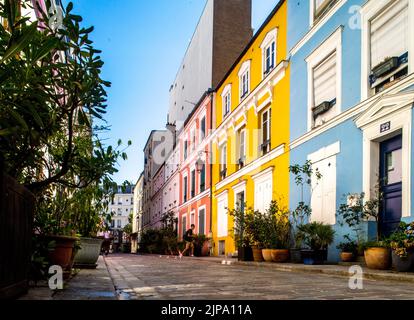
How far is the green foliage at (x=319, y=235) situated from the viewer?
38.3 feet

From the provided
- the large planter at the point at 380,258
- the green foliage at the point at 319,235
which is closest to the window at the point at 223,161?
the green foliage at the point at 319,235

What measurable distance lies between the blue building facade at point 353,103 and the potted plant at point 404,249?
3.16 ft

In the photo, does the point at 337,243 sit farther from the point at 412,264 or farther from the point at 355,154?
the point at 412,264

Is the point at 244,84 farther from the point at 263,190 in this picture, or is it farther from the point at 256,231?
the point at 256,231

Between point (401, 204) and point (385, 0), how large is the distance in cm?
435

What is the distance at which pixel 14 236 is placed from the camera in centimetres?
388

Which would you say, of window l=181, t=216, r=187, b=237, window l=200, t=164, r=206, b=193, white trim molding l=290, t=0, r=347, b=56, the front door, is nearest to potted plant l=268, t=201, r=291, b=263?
the front door

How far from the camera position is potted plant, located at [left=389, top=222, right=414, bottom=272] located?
26.4 feet

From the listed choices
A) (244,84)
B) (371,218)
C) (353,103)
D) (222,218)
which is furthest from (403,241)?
(222,218)

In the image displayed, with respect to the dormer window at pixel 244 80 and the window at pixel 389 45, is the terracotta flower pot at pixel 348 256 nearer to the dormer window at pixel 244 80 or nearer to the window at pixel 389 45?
the window at pixel 389 45

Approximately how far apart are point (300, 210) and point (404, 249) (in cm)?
524

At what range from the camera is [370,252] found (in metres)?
8.94

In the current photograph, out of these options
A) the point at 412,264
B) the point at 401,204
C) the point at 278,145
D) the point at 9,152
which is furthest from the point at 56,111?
the point at 278,145

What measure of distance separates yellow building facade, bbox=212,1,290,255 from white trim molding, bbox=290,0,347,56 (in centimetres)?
71
